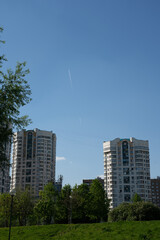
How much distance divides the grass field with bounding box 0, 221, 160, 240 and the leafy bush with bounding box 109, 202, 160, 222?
A: 8.02 metres

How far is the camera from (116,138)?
169m

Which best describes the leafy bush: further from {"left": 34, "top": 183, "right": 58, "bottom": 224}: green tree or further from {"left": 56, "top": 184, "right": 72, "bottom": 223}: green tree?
{"left": 34, "top": 183, "right": 58, "bottom": 224}: green tree

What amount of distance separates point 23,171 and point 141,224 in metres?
144

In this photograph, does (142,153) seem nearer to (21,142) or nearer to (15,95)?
(21,142)

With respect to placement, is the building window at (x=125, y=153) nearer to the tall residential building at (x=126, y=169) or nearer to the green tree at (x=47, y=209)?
the tall residential building at (x=126, y=169)

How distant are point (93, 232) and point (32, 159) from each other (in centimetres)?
14137

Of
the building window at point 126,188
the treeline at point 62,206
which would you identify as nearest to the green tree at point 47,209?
the treeline at point 62,206

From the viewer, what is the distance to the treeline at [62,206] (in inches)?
3086

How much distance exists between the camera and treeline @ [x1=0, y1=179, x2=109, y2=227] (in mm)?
78375

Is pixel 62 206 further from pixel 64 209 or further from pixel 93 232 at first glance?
pixel 93 232

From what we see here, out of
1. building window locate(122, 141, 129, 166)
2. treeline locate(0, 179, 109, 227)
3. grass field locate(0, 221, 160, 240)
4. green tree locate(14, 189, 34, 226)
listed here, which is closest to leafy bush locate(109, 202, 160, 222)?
grass field locate(0, 221, 160, 240)

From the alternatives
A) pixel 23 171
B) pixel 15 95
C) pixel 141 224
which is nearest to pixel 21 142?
pixel 23 171

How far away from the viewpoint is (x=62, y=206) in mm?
78375

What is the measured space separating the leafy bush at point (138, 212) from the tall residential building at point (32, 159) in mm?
125093
